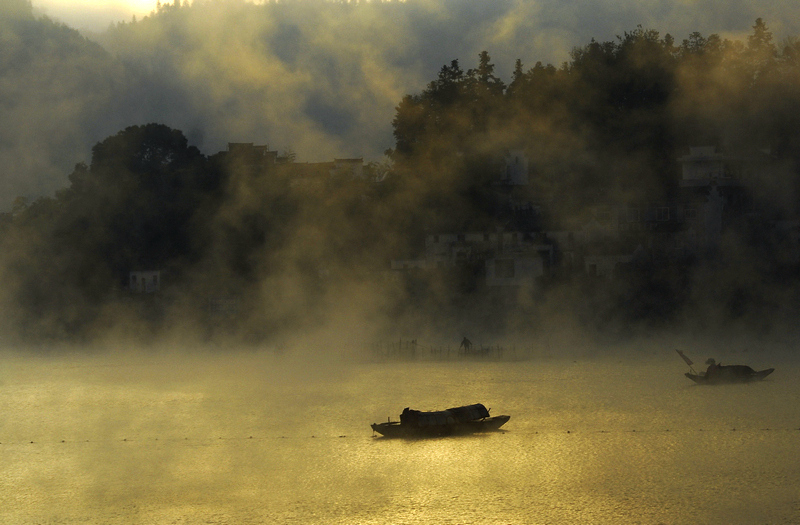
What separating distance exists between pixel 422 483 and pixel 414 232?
3119cm

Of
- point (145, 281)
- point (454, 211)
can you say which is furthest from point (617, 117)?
point (145, 281)

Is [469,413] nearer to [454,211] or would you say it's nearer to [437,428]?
[437,428]

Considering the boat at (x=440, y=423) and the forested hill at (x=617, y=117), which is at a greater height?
the forested hill at (x=617, y=117)

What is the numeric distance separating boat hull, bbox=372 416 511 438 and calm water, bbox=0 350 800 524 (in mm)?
295

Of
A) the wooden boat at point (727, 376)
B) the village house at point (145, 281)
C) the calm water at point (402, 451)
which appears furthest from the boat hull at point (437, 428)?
the village house at point (145, 281)

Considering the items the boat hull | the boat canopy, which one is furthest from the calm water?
the boat canopy

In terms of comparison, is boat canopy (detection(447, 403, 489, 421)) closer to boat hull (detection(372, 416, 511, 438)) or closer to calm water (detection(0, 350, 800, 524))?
boat hull (detection(372, 416, 511, 438))

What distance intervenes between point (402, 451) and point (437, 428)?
1363 mm

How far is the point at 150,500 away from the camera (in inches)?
752

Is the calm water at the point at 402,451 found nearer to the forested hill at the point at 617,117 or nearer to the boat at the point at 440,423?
the boat at the point at 440,423

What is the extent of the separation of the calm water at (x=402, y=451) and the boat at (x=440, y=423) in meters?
0.34

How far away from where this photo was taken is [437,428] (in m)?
23.4

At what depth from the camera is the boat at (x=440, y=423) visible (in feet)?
76.4

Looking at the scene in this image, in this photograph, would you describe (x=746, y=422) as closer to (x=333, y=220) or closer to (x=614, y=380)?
(x=614, y=380)
